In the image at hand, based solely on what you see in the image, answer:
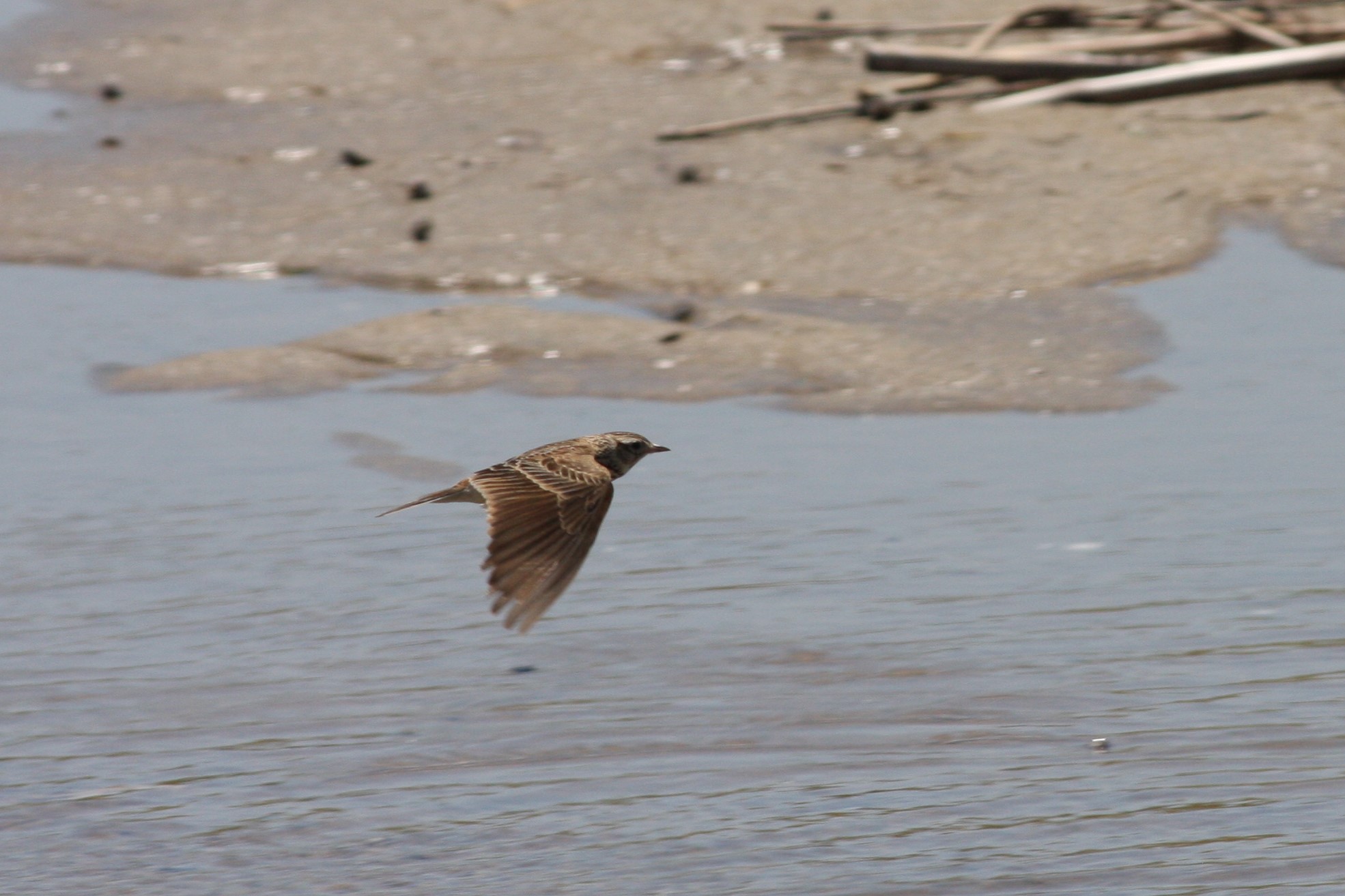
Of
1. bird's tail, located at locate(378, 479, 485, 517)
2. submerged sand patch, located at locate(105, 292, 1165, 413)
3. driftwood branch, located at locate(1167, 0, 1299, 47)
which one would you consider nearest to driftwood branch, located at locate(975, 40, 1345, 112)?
driftwood branch, located at locate(1167, 0, 1299, 47)

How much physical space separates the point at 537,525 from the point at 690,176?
18.1ft

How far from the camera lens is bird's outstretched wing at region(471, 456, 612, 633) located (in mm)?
4625

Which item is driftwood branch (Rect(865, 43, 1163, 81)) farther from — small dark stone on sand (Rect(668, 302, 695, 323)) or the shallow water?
the shallow water

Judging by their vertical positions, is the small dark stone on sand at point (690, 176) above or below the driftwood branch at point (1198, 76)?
below

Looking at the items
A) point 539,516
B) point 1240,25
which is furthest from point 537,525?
point 1240,25

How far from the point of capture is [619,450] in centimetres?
586

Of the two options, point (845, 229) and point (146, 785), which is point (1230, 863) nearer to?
point (146, 785)

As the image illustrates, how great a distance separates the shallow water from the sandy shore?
25.8 inches

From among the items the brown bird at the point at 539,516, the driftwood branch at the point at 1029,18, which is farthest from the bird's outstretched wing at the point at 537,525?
the driftwood branch at the point at 1029,18

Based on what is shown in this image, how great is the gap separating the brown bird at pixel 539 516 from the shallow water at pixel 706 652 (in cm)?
51

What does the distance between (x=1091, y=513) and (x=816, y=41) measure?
22.4 ft

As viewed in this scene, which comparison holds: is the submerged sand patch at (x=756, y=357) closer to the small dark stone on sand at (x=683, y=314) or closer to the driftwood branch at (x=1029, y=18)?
the small dark stone on sand at (x=683, y=314)

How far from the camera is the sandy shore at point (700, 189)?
8.70 meters

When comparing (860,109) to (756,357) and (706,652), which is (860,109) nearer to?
(756,357)
